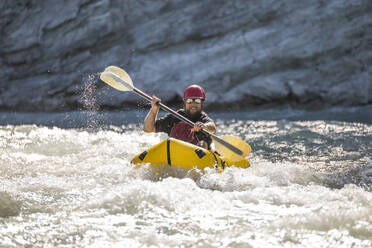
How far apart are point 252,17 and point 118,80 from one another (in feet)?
30.9

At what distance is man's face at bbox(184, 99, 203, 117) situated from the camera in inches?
197

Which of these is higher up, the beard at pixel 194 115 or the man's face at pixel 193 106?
the man's face at pixel 193 106

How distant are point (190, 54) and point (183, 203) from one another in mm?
11305

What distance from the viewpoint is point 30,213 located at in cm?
308

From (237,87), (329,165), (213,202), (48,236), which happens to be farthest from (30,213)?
(237,87)

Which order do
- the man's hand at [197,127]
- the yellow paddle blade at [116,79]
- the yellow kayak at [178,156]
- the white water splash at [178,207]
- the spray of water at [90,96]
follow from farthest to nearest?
1. the spray of water at [90,96]
2. the yellow paddle blade at [116,79]
3. the man's hand at [197,127]
4. the yellow kayak at [178,156]
5. the white water splash at [178,207]

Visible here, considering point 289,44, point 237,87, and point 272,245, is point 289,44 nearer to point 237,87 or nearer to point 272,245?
point 237,87

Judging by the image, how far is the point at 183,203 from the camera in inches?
130

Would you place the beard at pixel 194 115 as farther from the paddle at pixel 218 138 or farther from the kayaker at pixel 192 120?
the paddle at pixel 218 138

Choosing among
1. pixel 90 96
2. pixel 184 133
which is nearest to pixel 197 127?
pixel 184 133

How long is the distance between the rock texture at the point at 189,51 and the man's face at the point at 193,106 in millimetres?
8811

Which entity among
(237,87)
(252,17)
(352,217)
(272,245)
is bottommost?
(272,245)

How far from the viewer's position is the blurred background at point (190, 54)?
43.2 ft

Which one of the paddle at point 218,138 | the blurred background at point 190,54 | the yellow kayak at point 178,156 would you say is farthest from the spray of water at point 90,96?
the yellow kayak at point 178,156
